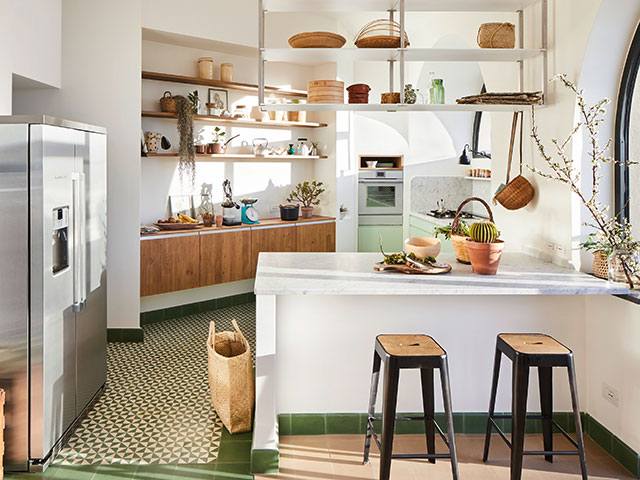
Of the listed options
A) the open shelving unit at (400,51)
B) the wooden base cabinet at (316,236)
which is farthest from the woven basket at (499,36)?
the wooden base cabinet at (316,236)

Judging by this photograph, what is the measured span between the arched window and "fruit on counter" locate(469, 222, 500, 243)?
668 millimetres

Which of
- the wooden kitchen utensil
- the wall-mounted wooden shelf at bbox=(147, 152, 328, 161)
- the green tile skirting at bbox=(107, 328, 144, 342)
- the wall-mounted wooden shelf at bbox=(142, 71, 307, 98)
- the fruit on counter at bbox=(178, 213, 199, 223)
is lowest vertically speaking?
the green tile skirting at bbox=(107, 328, 144, 342)

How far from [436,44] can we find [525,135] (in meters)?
2.93

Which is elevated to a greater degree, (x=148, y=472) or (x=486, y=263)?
(x=486, y=263)

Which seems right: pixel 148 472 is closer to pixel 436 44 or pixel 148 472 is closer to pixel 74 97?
pixel 74 97

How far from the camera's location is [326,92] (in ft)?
11.8

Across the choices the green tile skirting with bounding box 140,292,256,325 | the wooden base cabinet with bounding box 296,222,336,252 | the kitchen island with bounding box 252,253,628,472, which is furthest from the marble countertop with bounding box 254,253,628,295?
the wooden base cabinet with bounding box 296,222,336,252

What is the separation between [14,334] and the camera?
9.19 feet

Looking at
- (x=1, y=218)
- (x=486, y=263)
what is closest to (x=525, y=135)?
(x=486, y=263)

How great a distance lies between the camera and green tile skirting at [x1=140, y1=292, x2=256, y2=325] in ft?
18.8

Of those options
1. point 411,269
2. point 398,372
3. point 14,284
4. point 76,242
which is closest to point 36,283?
point 14,284

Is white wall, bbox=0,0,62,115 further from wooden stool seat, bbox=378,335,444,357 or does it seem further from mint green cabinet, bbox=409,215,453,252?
mint green cabinet, bbox=409,215,453,252

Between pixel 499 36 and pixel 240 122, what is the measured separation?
344 centimetres

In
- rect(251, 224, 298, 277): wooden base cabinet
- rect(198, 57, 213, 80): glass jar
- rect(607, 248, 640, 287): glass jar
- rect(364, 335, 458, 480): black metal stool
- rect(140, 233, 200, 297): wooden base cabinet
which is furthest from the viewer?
rect(251, 224, 298, 277): wooden base cabinet
